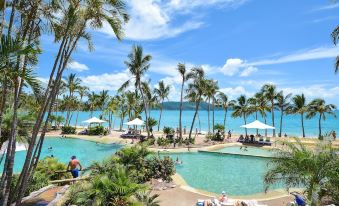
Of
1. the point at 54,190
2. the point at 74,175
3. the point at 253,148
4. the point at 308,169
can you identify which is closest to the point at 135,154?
the point at 74,175

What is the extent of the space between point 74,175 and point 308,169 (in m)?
10.4

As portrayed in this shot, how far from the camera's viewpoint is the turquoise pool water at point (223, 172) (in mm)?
16781

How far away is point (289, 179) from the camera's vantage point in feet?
35.4

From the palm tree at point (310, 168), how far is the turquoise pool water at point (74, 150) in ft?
52.4

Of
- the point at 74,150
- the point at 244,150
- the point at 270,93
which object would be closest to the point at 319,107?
the point at 270,93

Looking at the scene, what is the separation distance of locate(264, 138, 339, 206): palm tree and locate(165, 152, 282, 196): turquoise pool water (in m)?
5.18

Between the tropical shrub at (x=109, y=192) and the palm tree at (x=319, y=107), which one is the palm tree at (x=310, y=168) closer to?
the tropical shrub at (x=109, y=192)

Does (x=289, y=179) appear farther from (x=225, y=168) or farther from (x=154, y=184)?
(x=225, y=168)

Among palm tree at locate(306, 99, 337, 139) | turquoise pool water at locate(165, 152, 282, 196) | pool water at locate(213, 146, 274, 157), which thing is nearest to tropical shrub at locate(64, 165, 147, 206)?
turquoise pool water at locate(165, 152, 282, 196)

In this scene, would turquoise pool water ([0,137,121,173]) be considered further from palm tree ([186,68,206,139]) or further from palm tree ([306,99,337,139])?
palm tree ([306,99,337,139])

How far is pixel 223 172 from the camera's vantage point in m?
20.5

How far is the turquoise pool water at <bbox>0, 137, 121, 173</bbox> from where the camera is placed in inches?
988

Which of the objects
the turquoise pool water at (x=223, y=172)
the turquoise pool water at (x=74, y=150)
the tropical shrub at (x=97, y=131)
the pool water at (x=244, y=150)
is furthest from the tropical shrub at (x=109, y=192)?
the tropical shrub at (x=97, y=131)

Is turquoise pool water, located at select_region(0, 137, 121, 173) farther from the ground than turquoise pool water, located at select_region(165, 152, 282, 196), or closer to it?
farther from the ground
